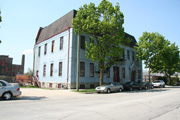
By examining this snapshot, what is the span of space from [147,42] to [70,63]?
64.3 ft

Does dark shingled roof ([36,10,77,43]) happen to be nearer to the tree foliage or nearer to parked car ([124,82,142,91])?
parked car ([124,82,142,91])

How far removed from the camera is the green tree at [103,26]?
2008 centimetres

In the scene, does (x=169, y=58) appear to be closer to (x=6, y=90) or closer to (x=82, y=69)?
(x=82, y=69)

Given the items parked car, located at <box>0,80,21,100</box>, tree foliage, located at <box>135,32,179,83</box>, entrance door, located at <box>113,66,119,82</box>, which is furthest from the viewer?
tree foliage, located at <box>135,32,179,83</box>

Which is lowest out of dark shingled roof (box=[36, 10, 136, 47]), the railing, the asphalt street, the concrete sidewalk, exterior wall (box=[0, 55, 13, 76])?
the concrete sidewalk

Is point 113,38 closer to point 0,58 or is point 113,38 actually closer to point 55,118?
point 55,118

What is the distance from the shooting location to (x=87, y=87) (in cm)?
2400

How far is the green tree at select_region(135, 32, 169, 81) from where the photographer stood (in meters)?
33.5

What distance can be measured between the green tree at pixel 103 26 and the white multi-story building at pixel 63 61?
10.3 ft

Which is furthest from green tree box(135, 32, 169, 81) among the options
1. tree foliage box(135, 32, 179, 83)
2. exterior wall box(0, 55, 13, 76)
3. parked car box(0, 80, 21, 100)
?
exterior wall box(0, 55, 13, 76)

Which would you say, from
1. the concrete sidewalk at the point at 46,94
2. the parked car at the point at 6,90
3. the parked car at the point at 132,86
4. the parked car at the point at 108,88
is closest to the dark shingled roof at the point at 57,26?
the parked car at the point at 108,88

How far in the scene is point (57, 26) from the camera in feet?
90.0

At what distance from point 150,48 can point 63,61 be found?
65.6 ft

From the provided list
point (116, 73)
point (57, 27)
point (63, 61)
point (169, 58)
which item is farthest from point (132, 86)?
point (169, 58)
